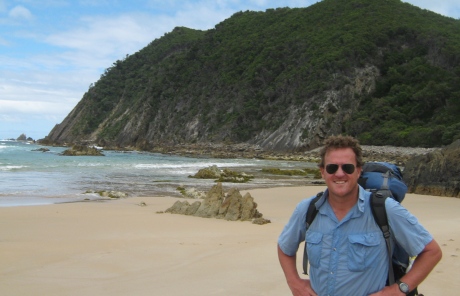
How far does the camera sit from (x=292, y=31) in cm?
8519

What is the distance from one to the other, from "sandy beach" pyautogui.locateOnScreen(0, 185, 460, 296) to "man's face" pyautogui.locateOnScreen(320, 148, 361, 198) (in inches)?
88.9

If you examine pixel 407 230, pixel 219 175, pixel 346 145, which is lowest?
pixel 219 175

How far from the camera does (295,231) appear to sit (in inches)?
98.9

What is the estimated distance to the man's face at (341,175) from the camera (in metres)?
2.39

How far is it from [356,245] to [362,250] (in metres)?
0.04

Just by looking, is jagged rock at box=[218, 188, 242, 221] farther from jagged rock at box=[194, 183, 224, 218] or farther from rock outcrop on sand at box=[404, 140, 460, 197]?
rock outcrop on sand at box=[404, 140, 460, 197]

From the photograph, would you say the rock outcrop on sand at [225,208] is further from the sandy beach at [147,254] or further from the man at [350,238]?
the man at [350,238]

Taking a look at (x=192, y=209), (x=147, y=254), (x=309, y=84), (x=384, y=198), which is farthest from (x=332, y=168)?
(x=309, y=84)

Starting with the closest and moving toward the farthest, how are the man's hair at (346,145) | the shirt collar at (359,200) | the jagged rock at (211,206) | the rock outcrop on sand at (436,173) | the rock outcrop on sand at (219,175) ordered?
the shirt collar at (359,200)
the man's hair at (346,145)
the jagged rock at (211,206)
the rock outcrop on sand at (436,173)
the rock outcrop on sand at (219,175)

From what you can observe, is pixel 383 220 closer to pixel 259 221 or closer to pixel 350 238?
pixel 350 238

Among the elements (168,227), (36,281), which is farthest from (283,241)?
(168,227)

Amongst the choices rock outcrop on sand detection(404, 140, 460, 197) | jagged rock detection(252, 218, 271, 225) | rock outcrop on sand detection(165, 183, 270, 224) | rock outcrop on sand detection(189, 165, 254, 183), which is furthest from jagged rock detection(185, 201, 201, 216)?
rock outcrop on sand detection(189, 165, 254, 183)

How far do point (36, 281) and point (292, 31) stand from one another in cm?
8486

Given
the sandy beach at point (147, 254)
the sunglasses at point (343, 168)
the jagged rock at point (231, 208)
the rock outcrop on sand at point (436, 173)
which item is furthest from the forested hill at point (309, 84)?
the sunglasses at point (343, 168)
